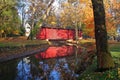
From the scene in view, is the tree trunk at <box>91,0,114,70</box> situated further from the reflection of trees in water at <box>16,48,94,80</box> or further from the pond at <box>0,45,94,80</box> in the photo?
the reflection of trees in water at <box>16,48,94,80</box>

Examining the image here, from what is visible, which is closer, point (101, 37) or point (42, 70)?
point (101, 37)

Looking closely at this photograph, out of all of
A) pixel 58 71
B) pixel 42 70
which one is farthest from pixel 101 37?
pixel 42 70

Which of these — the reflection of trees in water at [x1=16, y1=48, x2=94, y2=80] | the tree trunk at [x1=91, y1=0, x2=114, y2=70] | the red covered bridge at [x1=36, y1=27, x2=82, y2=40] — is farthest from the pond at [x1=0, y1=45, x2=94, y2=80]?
the red covered bridge at [x1=36, y1=27, x2=82, y2=40]

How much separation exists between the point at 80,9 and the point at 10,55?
38524 mm

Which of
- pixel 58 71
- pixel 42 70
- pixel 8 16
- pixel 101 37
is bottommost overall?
pixel 42 70

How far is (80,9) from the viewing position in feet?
210

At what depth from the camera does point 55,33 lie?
7562 cm

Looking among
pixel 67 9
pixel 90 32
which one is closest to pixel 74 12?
pixel 67 9

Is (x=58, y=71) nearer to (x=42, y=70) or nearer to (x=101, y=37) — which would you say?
(x=42, y=70)

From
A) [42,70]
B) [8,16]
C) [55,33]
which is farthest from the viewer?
[55,33]

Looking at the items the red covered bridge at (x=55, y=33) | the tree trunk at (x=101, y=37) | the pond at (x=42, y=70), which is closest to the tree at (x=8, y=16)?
the pond at (x=42, y=70)

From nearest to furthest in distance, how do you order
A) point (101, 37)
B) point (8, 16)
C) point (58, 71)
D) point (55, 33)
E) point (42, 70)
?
1. point (101, 37)
2. point (58, 71)
3. point (42, 70)
4. point (8, 16)
5. point (55, 33)

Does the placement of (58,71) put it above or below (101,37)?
below

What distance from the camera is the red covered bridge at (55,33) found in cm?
7281
